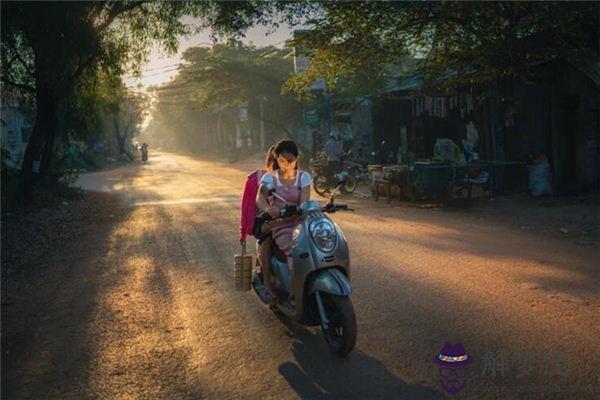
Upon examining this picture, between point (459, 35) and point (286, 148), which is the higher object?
point (459, 35)

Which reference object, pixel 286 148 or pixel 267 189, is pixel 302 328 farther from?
pixel 286 148

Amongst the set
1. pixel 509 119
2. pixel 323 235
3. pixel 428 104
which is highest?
pixel 428 104

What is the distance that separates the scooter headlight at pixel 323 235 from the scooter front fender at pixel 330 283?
174 millimetres

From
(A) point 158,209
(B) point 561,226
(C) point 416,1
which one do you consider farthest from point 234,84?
(B) point 561,226

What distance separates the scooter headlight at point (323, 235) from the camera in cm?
423

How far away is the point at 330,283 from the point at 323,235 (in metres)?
0.38

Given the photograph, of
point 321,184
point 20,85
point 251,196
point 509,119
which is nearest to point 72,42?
point 20,85

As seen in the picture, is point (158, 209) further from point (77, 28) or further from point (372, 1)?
point (372, 1)

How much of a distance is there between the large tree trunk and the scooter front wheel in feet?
43.1

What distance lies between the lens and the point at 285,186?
4.83 meters

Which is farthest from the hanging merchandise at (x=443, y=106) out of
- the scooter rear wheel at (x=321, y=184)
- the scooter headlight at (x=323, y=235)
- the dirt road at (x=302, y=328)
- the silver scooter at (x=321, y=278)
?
the scooter headlight at (x=323, y=235)

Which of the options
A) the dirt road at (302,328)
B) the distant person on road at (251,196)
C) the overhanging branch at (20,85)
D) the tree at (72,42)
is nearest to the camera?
the dirt road at (302,328)

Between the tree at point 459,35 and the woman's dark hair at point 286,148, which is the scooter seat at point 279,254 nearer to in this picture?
the woman's dark hair at point 286,148

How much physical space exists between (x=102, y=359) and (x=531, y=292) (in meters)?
4.13
